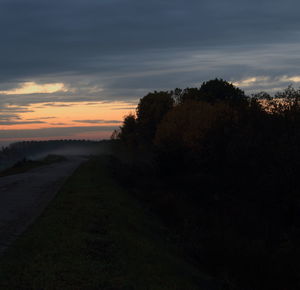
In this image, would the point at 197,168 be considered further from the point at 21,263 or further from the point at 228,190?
the point at 21,263

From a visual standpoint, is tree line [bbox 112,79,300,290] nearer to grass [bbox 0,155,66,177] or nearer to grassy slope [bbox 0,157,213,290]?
grassy slope [bbox 0,157,213,290]

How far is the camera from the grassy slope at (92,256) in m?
9.31

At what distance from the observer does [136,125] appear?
261ft

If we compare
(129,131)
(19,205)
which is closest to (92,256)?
(19,205)

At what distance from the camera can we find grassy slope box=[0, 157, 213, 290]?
9312 millimetres

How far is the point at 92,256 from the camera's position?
11.5 m

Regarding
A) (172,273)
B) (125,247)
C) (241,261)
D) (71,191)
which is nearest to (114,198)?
(71,191)

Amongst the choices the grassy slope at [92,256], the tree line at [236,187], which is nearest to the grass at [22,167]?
the tree line at [236,187]

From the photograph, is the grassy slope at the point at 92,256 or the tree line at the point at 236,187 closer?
the grassy slope at the point at 92,256

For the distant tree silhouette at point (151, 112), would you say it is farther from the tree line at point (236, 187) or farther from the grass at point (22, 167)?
the grass at point (22, 167)

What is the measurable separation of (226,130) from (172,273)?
3266cm

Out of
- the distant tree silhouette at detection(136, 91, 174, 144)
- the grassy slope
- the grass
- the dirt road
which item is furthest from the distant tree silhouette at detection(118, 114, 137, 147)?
the grassy slope

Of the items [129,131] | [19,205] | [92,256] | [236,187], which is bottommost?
[236,187]

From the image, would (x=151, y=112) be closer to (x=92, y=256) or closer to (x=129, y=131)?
(x=129, y=131)
